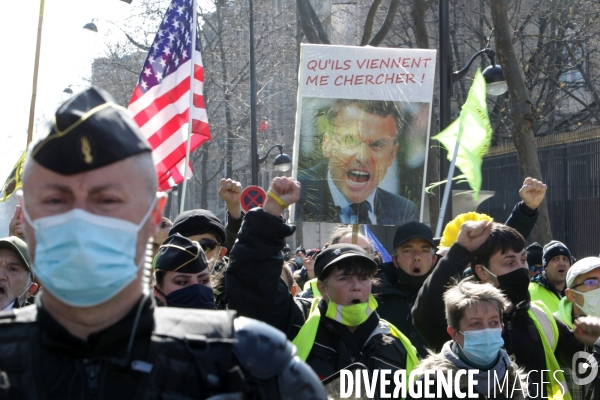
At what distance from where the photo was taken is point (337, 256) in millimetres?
4254

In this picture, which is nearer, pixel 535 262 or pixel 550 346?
pixel 550 346

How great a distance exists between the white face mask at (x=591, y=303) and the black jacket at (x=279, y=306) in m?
2.01

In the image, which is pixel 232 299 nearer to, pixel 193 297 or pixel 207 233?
pixel 193 297

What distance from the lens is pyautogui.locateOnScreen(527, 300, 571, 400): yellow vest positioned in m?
4.37

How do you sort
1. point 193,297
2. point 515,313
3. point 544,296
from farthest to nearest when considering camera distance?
point 544,296 → point 515,313 → point 193,297

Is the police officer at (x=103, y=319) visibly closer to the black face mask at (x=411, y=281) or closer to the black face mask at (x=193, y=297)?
the black face mask at (x=193, y=297)

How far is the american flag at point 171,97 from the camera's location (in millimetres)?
9180

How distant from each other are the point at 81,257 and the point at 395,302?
10.8 feet

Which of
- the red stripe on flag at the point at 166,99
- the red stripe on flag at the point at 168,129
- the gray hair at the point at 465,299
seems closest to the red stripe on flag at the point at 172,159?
the red stripe on flag at the point at 168,129

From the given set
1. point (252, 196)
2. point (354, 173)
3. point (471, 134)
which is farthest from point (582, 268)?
point (252, 196)

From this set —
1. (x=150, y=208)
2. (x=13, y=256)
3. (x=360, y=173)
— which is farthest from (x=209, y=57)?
(x=150, y=208)

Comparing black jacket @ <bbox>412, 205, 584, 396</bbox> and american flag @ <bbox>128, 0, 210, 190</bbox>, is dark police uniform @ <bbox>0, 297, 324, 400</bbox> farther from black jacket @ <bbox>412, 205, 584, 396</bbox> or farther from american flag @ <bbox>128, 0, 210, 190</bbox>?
american flag @ <bbox>128, 0, 210, 190</bbox>

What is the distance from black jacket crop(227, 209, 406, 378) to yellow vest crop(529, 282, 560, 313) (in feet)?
9.80

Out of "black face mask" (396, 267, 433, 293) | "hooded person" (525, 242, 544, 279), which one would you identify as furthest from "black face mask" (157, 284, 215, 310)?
"hooded person" (525, 242, 544, 279)
